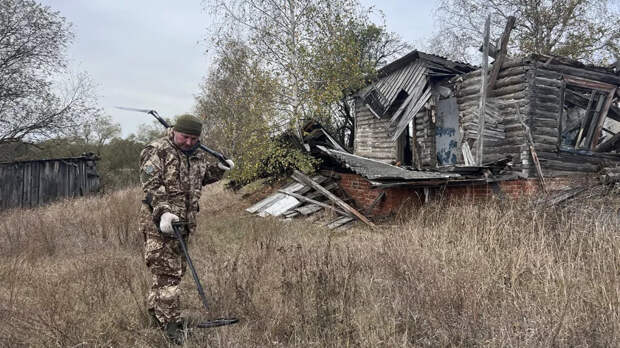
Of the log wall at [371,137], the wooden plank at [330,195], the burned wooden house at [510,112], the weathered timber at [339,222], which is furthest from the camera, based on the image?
the log wall at [371,137]

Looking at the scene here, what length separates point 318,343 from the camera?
2658 millimetres

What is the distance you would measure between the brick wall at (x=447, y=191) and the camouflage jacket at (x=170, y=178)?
621 cm

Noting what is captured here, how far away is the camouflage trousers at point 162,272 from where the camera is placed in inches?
124

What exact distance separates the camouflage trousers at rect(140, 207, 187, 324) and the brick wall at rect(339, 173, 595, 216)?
6468 millimetres

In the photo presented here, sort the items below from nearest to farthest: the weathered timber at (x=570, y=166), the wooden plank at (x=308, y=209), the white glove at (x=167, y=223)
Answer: the white glove at (x=167, y=223) → the weathered timber at (x=570, y=166) → the wooden plank at (x=308, y=209)

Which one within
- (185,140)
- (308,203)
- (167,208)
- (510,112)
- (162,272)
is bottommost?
(162,272)

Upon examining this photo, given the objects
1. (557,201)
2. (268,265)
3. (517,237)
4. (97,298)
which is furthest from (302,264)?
(557,201)

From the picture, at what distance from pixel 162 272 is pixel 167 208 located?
559 mm

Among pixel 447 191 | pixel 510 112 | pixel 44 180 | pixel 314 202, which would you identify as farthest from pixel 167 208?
pixel 44 180

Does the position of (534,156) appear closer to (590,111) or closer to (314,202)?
(590,111)

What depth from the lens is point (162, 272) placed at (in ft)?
10.7

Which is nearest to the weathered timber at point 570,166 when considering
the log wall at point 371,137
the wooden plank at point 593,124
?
the wooden plank at point 593,124

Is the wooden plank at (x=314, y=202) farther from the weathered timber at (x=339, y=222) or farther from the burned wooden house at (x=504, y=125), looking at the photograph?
the burned wooden house at (x=504, y=125)

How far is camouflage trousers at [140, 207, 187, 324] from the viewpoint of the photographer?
3.16m
